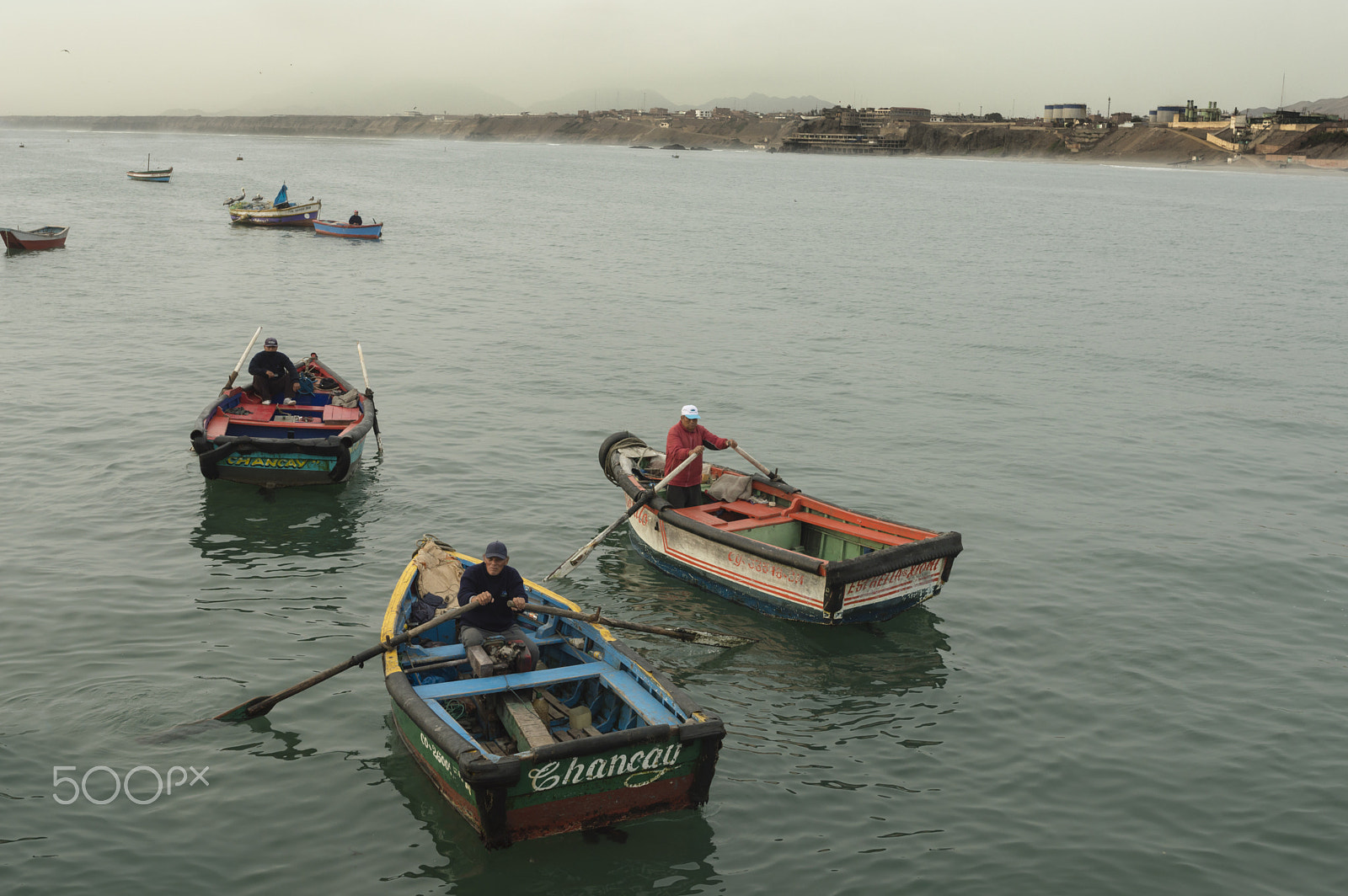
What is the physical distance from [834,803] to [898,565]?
12.3 ft

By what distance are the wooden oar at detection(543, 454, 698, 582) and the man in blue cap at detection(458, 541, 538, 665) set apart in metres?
3.31

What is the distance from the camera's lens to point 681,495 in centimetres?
1543

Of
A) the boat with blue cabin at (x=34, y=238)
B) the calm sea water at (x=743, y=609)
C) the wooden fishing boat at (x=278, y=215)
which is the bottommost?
the calm sea water at (x=743, y=609)

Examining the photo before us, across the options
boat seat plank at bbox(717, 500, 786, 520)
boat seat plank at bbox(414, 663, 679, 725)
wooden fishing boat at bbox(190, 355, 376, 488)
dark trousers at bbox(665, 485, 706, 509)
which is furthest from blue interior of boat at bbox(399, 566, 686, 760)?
wooden fishing boat at bbox(190, 355, 376, 488)

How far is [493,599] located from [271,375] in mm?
10493

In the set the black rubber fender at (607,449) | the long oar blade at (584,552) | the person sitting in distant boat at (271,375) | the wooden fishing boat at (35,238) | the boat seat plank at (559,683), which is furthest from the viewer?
the wooden fishing boat at (35,238)

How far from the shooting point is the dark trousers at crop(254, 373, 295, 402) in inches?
751

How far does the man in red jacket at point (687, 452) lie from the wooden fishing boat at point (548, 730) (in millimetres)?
4365

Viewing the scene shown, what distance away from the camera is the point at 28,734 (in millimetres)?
10078

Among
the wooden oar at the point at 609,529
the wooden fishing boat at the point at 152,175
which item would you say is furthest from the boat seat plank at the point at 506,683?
the wooden fishing boat at the point at 152,175

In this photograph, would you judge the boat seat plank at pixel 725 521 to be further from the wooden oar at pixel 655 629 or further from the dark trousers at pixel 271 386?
the dark trousers at pixel 271 386

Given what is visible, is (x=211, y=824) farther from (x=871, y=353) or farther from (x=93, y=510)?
(x=871, y=353)

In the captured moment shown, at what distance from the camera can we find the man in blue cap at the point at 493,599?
1064 cm

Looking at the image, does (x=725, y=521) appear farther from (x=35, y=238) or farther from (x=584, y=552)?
(x=35, y=238)
